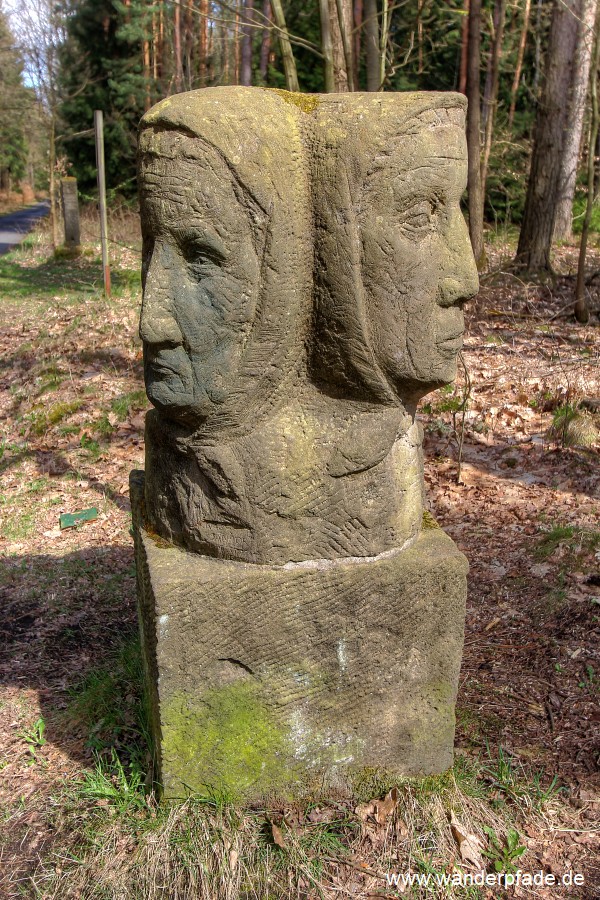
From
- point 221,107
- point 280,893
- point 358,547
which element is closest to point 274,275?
point 221,107

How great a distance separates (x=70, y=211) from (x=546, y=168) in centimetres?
889

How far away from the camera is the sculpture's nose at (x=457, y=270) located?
2.44 metres

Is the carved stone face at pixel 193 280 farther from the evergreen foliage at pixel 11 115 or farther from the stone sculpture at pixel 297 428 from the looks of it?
the evergreen foliage at pixel 11 115

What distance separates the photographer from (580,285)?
8477 millimetres

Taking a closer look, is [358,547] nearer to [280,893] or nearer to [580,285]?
[280,893]

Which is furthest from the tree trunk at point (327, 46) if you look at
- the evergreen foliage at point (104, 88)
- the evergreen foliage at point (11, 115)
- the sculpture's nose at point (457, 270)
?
the evergreen foliage at point (11, 115)

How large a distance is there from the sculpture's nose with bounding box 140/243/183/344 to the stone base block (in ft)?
2.53

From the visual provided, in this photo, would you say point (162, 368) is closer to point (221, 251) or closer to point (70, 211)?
point (221, 251)

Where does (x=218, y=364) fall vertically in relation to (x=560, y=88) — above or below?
below

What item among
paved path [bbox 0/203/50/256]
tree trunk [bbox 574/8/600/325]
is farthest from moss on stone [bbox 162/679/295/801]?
paved path [bbox 0/203/50/256]

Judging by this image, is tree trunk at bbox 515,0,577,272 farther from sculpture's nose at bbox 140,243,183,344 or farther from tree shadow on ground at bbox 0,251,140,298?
Answer: sculpture's nose at bbox 140,243,183,344

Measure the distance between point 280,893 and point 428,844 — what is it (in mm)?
532

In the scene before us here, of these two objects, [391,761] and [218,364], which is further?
[391,761]

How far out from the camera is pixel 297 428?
2.48 m
